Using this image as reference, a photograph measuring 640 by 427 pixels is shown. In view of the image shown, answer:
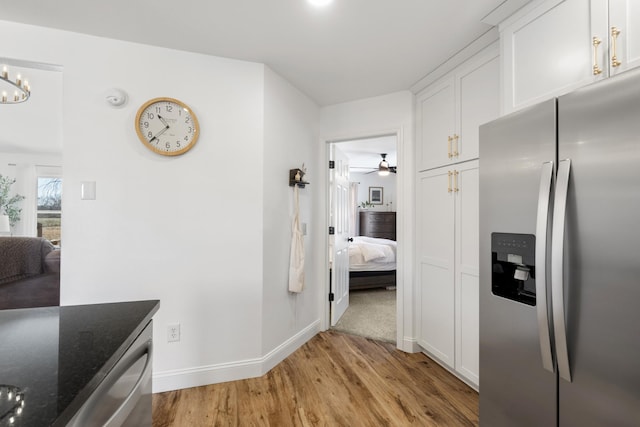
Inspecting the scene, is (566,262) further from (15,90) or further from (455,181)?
(15,90)

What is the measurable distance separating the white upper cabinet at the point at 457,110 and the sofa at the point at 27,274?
3201 millimetres

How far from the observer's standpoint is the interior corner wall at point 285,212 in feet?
7.75

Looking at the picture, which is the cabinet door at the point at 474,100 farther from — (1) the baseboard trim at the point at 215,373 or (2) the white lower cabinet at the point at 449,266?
(1) the baseboard trim at the point at 215,373

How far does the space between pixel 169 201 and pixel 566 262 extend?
222cm

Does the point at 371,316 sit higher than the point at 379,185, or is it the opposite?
the point at 379,185

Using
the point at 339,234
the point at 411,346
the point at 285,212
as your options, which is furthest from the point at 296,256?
the point at 411,346

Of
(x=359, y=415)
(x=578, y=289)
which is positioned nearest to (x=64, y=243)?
(x=359, y=415)

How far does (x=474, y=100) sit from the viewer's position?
2.13 meters

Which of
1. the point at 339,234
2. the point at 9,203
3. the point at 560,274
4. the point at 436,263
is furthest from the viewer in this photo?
the point at 9,203

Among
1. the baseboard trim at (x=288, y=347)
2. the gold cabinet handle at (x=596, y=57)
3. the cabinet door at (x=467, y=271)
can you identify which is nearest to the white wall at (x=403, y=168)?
the cabinet door at (x=467, y=271)

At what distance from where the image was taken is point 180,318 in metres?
2.09

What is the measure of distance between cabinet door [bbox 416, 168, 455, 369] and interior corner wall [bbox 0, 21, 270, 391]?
1428 millimetres

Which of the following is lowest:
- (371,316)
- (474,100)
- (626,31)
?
(371,316)

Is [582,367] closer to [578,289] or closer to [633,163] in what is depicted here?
[578,289]
